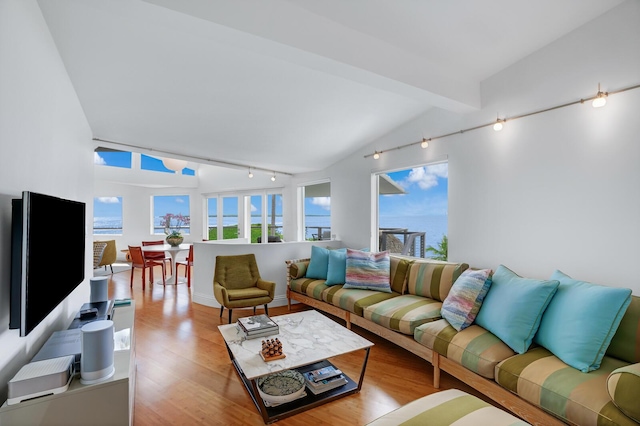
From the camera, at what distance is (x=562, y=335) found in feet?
6.45

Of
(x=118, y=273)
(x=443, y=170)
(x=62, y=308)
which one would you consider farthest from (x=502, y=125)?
(x=118, y=273)

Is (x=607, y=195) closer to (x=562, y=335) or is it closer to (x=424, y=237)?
(x=562, y=335)

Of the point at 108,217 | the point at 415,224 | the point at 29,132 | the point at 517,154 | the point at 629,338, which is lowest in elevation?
the point at 629,338

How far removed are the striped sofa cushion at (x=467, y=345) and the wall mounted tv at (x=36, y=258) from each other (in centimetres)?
251

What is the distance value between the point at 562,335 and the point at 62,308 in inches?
140

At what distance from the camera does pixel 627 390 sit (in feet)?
4.72

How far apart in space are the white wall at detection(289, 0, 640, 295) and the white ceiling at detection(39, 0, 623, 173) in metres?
0.21

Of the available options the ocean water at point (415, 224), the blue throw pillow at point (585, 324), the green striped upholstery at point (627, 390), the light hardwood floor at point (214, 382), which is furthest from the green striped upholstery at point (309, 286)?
the green striped upholstery at point (627, 390)

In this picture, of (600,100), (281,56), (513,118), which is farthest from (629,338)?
(281,56)

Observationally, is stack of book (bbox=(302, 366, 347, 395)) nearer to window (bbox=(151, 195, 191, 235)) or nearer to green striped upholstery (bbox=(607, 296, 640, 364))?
green striped upholstery (bbox=(607, 296, 640, 364))

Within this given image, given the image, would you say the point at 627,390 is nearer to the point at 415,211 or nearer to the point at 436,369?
the point at 436,369

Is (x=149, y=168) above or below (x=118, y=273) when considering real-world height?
above

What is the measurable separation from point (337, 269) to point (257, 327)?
1.68 meters

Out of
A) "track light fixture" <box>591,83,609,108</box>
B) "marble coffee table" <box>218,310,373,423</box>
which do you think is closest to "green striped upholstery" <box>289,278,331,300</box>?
"marble coffee table" <box>218,310,373,423</box>
